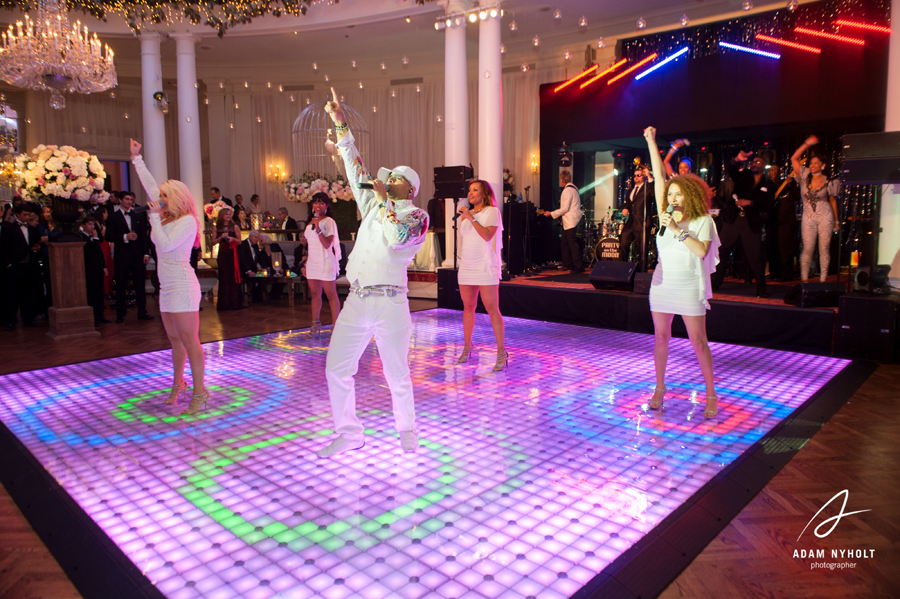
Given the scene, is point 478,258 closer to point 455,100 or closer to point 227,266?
point 455,100

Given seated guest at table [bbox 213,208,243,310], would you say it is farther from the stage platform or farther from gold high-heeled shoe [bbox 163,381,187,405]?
gold high-heeled shoe [bbox 163,381,187,405]

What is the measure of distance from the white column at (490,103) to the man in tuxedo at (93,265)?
16.8 feet

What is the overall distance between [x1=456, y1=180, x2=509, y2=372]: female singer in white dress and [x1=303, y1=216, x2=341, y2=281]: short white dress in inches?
59.7

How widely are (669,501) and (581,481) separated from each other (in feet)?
1.31

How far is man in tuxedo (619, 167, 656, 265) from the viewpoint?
7.57m

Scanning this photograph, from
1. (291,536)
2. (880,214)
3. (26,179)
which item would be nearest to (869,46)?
(880,214)

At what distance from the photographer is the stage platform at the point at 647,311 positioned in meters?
5.66

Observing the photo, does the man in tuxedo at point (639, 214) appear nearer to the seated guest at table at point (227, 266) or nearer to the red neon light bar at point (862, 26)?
the red neon light bar at point (862, 26)

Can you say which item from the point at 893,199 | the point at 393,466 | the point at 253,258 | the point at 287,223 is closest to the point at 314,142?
the point at 287,223

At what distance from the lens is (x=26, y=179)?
20.6 ft

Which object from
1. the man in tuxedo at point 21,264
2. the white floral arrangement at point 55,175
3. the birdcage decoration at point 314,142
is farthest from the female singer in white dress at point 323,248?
the birdcage decoration at point 314,142

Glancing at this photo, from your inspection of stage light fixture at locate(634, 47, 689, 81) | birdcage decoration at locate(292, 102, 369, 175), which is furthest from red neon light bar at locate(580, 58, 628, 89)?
birdcage decoration at locate(292, 102, 369, 175)

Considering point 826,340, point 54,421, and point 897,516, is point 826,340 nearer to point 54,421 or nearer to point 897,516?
point 897,516

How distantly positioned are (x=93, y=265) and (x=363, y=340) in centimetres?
597
